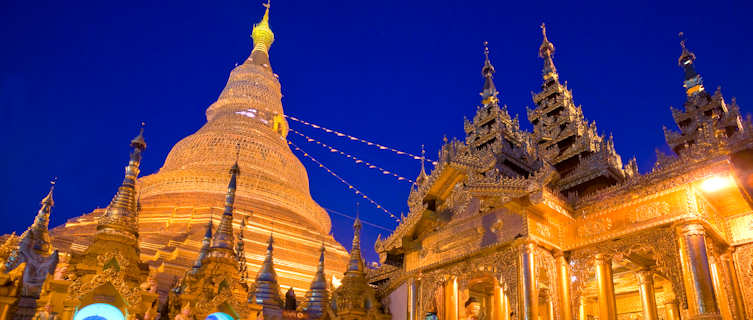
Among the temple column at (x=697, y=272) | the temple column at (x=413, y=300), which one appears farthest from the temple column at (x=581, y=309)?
the temple column at (x=413, y=300)

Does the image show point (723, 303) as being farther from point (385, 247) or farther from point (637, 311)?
point (385, 247)

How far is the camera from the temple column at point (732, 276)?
10.3 m

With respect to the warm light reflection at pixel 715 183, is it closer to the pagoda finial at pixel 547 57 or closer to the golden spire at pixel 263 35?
the pagoda finial at pixel 547 57

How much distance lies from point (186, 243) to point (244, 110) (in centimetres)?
1831

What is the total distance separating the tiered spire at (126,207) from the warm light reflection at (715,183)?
12305mm

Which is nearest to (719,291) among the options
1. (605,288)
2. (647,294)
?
(605,288)

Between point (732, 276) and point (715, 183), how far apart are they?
6.86ft

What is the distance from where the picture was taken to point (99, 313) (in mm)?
9820

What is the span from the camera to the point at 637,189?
10.9m

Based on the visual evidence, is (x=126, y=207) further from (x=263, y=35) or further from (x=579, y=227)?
(x=263, y=35)

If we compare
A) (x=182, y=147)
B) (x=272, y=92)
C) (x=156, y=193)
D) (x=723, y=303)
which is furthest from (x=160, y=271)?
(x=272, y=92)

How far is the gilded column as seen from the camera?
1230cm

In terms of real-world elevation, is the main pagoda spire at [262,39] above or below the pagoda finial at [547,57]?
above

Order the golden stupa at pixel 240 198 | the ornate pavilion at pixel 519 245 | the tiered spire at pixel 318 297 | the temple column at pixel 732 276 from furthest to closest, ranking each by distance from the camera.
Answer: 1. the golden stupa at pixel 240 198
2. the tiered spire at pixel 318 297
3. the temple column at pixel 732 276
4. the ornate pavilion at pixel 519 245
